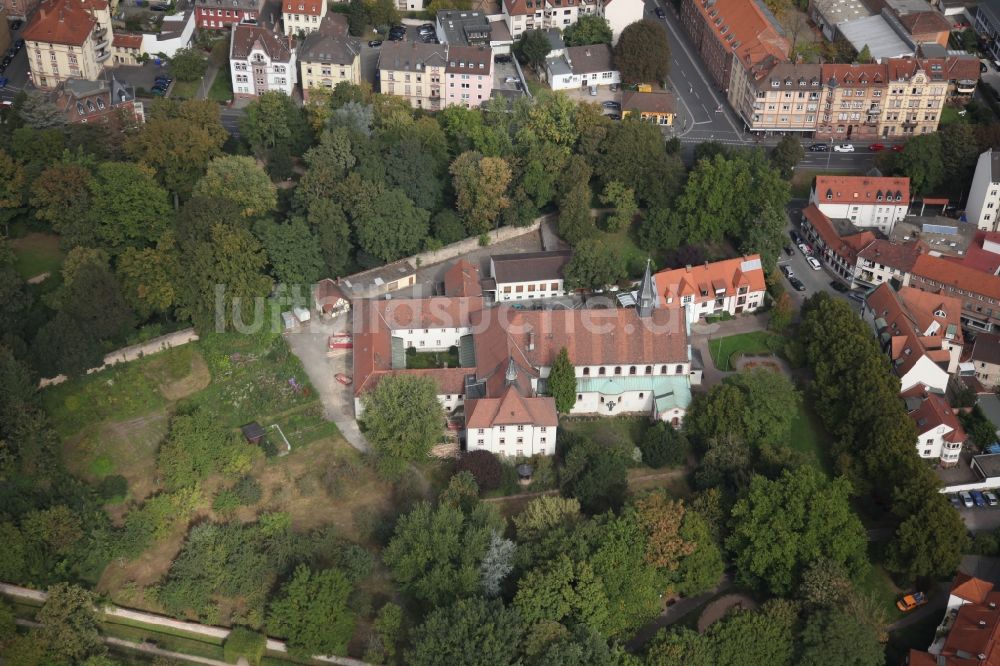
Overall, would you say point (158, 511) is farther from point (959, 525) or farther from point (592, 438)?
point (959, 525)

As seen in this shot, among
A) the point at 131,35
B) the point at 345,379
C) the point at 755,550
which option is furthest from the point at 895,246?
the point at 131,35

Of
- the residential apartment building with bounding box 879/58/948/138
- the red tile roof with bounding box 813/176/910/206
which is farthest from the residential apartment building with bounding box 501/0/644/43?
the red tile roof with bounding box 813/176/910/206

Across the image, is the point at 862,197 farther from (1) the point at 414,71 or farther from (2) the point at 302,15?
(2) the point at 302,15

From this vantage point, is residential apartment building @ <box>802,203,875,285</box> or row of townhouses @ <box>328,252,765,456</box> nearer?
row of townhouses @ <box>328,252,765,456</box>

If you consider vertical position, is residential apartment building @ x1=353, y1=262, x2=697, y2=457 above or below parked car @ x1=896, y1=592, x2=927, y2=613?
above

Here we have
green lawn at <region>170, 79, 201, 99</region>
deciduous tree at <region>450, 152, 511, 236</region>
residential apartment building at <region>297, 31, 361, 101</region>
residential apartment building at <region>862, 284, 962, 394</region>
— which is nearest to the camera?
residential apartment building at <region>862, 284, 962, 394</region>

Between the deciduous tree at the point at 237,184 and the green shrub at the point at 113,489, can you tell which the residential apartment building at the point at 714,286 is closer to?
the deciduous tree at the point at 237,184

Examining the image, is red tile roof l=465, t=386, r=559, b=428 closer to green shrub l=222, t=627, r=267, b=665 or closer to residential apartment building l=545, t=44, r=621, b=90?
green shrub l=222, t=627, r=267, b=665

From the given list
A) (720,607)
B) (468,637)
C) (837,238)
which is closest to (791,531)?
(720,607)
